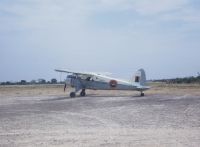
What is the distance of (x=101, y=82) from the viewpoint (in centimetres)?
4369

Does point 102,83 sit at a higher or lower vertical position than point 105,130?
higher

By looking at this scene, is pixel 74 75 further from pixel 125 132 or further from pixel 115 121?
pixel 125 132

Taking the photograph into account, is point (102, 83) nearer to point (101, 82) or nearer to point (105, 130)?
point (101, 82)

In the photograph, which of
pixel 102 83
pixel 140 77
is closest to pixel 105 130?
pixel 140 77

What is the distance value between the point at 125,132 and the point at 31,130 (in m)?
3.44

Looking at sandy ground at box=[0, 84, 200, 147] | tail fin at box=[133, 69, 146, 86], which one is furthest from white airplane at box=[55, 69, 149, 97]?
sandy ground at box=[0, 84, 200, 147]

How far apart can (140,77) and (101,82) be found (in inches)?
159

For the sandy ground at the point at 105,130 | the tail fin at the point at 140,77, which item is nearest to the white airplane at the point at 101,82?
the tail fin at the point at 140,77

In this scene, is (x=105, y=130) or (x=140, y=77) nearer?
(x=105, y=130)

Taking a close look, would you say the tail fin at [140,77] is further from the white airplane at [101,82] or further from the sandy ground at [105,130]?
the sandy ground at [105,130]

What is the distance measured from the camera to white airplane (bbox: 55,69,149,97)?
137 feet

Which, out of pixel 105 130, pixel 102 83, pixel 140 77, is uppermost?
pixel 140 77

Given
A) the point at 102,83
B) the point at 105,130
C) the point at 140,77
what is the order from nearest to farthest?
the point at 105,130
the point at 140,77
the point at 102,83

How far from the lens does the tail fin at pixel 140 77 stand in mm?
42219
